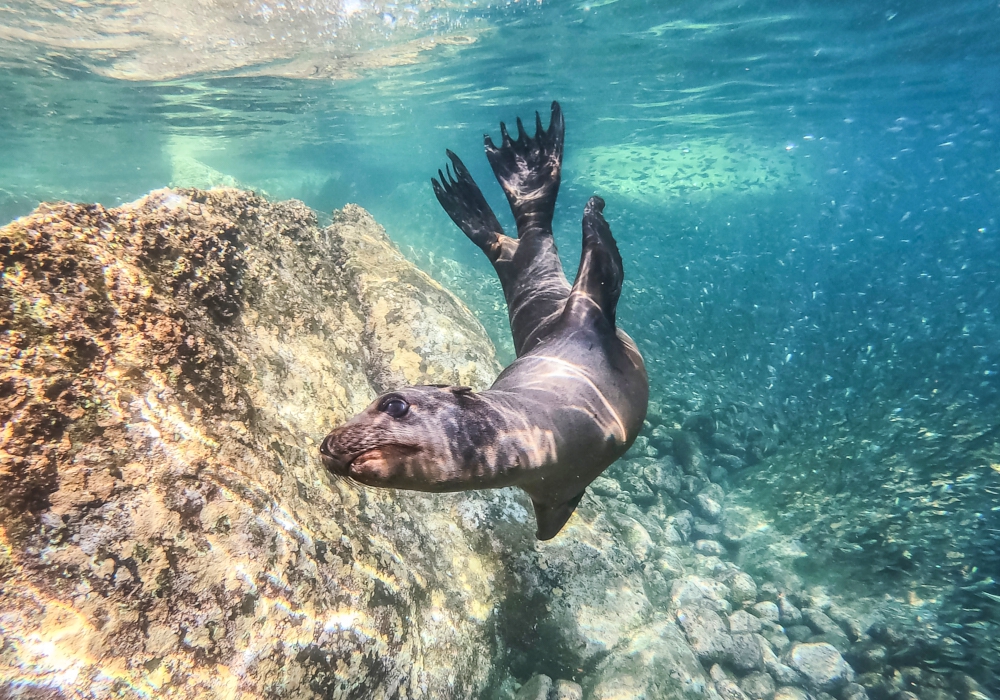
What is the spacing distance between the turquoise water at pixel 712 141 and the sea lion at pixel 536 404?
5699 millimetres

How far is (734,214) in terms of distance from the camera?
1909 inches

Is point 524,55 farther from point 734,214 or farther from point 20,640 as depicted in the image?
point 734,214

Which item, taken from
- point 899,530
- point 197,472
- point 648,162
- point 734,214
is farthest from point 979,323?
point 734,214

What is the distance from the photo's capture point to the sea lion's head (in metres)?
1.37

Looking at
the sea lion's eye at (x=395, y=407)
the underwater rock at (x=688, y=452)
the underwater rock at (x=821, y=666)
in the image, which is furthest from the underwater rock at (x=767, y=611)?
the sea lion's eye at (x=395, y=407)

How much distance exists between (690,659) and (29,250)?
5.77m

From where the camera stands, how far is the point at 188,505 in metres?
2.36

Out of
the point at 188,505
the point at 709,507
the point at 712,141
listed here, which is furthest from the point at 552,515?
the point at 712,141

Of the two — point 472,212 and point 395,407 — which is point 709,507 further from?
point 395,407

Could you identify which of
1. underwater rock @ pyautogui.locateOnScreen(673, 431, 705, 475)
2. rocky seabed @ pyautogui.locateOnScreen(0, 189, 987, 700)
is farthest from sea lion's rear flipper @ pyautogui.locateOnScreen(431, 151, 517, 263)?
underwater rock @ pyautogui.locateOnScreen(673, 431, 705, 475)

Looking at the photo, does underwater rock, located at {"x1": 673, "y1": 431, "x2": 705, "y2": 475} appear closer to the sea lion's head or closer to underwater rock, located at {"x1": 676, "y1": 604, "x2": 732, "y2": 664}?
underwater rock, located at {"x1": 676, "y1": 604, "x2": 732, "y2": 664}

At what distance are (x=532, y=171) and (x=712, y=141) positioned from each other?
3719 cm

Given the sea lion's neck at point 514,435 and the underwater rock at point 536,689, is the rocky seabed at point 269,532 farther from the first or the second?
the sea lion's neck at point 514,435

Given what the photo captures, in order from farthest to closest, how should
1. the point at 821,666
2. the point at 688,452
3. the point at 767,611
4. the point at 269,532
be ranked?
the point at 688,452 < the point at 767,611 < the point at 821,666 < the point at 269,532
